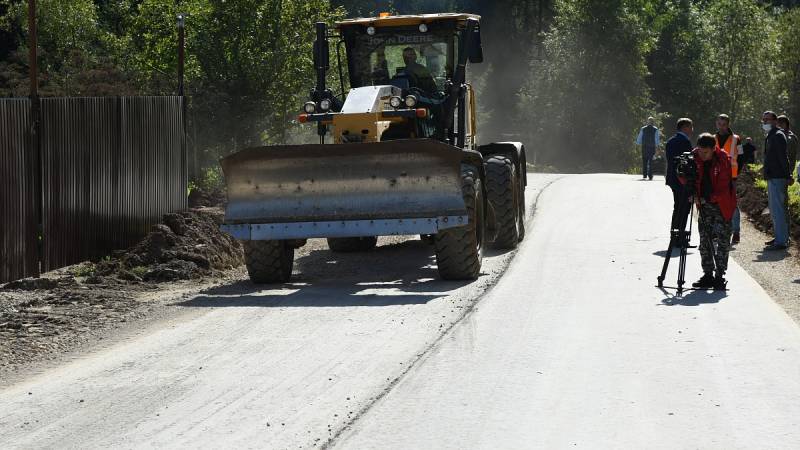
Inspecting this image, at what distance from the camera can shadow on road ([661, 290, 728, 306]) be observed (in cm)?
1205

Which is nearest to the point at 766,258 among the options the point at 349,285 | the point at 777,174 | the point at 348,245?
the point at 777,174

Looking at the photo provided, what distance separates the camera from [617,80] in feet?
227

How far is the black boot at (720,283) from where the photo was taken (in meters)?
12.9

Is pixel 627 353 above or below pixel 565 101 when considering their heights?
below

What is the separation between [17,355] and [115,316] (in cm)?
178

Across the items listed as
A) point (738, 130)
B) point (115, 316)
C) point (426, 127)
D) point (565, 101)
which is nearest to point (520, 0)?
point (565, 101)

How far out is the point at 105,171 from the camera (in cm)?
1581

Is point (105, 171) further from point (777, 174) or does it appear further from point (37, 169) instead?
point (777, 174)

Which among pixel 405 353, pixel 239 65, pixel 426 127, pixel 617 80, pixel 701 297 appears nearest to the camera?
pixel 405 353

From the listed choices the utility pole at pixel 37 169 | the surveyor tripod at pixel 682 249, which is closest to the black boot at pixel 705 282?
the surveyor tripod at pixel 682 249

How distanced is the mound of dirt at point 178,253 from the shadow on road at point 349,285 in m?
0.95

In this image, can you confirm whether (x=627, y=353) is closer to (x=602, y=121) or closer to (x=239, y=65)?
(x=239, y=65)

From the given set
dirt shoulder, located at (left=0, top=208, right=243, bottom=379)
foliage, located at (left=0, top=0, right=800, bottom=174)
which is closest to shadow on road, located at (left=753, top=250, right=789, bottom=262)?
dirt shoulder, located at (left=0, top=208, right=243, bottom=379)

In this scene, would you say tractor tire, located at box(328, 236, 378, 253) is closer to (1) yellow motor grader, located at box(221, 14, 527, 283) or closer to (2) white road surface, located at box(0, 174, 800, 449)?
(1) yellow motor grader, located at box(221, 14, 527, 283)
